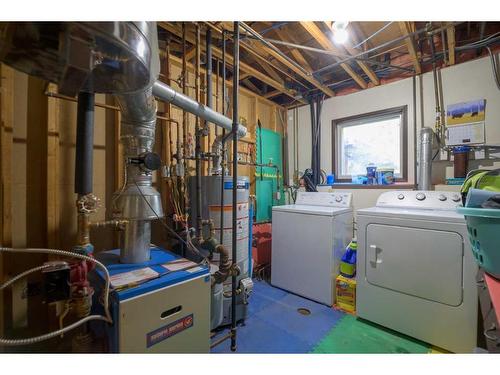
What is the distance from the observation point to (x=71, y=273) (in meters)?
0.81

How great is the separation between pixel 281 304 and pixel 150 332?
4.83ft

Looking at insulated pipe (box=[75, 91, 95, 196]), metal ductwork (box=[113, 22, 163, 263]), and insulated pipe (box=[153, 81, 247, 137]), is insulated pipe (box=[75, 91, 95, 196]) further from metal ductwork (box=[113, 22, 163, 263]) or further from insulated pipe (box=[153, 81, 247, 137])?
insulated pipe (box=[153, 81, 247, 137])

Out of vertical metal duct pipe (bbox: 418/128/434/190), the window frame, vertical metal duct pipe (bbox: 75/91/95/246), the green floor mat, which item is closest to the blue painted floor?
the green floor mat

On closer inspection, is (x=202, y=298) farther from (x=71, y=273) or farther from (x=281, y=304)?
(x=281, y=304)

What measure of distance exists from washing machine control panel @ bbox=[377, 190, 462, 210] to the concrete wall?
1.32 ft

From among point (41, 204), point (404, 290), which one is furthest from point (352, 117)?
point (41, 204)

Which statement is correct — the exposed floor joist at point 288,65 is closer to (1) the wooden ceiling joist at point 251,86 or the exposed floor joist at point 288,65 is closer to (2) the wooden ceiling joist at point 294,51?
(2) the wooden ceiling joist at point 294,51

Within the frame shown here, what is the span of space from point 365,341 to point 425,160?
1727 mm

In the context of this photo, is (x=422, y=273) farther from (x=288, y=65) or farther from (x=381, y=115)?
(x=288, y=65)

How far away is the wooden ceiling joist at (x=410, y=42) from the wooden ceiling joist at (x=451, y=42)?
0.75ft

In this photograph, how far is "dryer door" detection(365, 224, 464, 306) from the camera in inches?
56.4

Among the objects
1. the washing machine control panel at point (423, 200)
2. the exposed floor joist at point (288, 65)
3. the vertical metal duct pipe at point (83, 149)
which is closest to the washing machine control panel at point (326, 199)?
the washing machine control panel at point (423, 200)

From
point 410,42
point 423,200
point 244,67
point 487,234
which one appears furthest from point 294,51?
point 487,234

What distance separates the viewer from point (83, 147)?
3.09 ft
